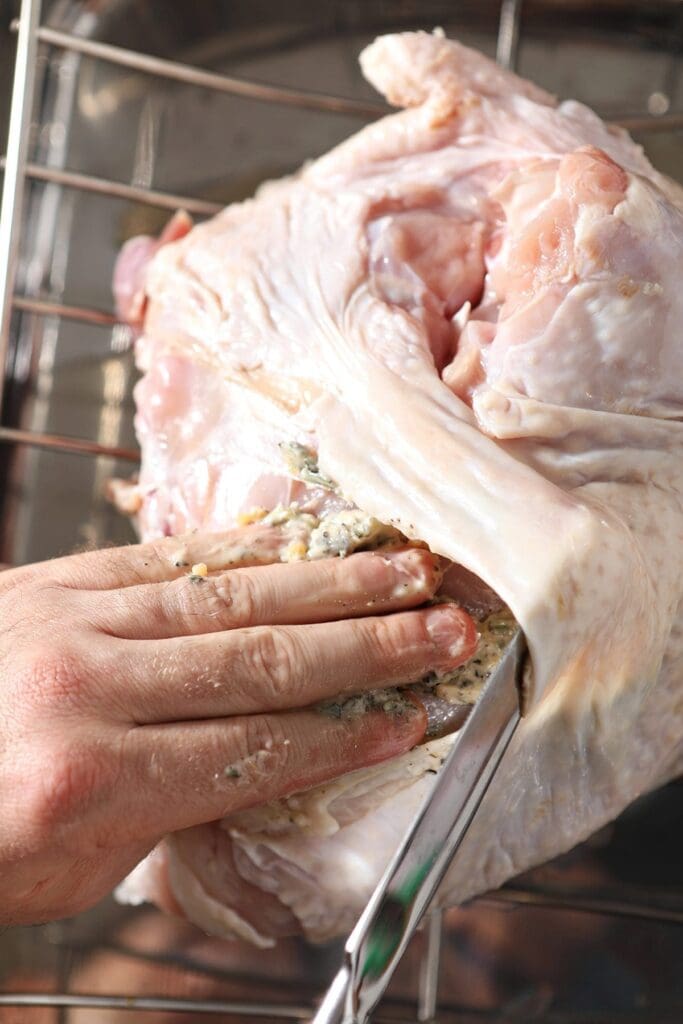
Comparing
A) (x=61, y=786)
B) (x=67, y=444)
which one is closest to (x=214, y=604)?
(x=61, y=786)

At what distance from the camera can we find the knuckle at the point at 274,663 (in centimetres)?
83

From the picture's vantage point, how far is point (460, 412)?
0.90 m

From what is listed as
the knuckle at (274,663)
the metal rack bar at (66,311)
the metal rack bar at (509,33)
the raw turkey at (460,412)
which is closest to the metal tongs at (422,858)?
the raw turkey at (460,412)

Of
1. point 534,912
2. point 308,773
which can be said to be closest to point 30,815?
point 308,773

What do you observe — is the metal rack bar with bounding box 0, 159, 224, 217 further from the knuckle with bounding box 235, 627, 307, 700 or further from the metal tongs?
the metal tongs

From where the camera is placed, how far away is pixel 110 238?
1.50 m

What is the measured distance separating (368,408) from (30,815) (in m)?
0.43

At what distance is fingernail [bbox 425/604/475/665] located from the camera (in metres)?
0.85

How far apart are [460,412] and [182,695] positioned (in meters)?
0.33

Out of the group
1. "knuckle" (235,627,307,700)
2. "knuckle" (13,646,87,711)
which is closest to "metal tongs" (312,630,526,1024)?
"knuckle" (235,627,307,700)

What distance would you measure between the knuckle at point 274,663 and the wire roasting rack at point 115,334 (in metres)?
0.47

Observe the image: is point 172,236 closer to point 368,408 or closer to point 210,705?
point 368,408

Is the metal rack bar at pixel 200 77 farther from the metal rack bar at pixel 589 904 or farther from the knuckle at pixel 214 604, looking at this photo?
the metal rack bar at pixel 589 904

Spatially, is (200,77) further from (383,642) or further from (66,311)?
(383,642)
